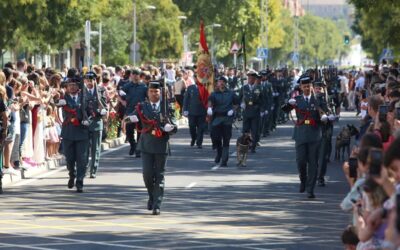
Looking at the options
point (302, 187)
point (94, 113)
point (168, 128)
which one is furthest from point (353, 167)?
point (94, 113)

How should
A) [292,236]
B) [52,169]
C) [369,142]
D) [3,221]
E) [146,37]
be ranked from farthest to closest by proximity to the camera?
[146,37] → [52,169] → [3,221] → [292,236] → [369,142]

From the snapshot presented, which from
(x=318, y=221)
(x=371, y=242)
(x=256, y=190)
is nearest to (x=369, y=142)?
(x=371, y=242)

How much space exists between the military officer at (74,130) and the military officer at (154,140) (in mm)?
3040

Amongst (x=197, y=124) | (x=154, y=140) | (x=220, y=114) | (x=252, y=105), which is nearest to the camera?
(x=154, y=140)

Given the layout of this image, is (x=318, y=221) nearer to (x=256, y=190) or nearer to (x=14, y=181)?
(x=256, y=190)

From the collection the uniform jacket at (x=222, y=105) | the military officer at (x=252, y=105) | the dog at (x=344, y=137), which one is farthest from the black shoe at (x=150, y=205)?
the military officer at (x=252, y=105)

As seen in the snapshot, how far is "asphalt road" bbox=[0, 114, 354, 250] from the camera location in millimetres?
14711

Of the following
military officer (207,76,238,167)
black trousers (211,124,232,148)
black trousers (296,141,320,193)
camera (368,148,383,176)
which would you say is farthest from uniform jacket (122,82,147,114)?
camera (368,148,383,176)

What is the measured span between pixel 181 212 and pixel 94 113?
4.69 m

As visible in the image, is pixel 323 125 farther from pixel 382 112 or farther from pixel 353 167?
pixel 353 167

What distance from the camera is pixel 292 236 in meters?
15.2

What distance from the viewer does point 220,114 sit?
27016 mm

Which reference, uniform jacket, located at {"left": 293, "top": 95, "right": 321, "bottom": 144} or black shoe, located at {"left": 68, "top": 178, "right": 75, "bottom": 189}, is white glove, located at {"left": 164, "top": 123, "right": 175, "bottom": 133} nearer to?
uniform jacket, located at {"left": 293, "top": 95, "right": 321, "bottom": 144}

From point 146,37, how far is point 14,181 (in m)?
66.5
